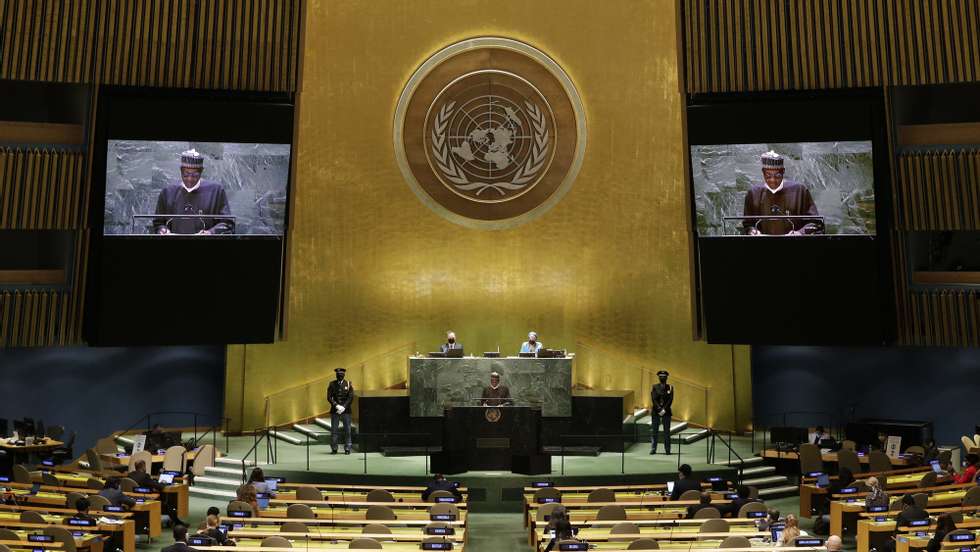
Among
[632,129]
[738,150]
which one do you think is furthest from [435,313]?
[738,150]

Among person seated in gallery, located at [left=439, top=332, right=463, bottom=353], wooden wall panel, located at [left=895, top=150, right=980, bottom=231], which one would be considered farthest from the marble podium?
wooden wall panel, located at [left=895, top=150, right=980, bottom=231]

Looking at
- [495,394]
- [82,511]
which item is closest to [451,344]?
[495,394]

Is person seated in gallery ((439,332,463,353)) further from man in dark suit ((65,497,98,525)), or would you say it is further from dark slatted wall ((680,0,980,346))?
man in dark suit ((65,497,98,525))

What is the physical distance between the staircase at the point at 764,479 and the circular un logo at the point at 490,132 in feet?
21.2

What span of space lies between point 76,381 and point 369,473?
7304mm

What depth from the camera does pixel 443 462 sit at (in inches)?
642

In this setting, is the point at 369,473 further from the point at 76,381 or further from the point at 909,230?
the point at 909,230

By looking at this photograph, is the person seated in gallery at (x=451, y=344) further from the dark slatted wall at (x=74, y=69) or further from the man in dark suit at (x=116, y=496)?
the man in dark suit at (x=116, y=496)

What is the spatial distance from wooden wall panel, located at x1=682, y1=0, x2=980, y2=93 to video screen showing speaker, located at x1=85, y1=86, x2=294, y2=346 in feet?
24.1

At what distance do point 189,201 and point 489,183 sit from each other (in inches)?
234

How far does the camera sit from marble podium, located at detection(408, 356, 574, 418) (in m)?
18.5

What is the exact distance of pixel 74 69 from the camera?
18.2 m

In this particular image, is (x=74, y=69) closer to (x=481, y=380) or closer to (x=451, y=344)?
(x=451, y=344)

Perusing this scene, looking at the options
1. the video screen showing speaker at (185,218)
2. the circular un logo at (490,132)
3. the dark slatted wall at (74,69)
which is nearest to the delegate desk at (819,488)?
the circular un logo at (490,132)
